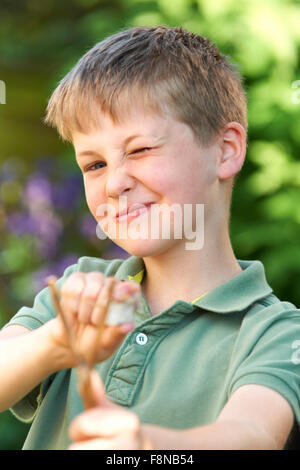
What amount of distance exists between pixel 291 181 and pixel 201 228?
4.39ft

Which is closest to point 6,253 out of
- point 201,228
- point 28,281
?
point 28,281

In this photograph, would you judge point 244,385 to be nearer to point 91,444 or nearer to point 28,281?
point 91,444

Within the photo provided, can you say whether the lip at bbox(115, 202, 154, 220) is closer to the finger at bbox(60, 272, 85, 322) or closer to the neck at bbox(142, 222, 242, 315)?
the neck at bbox(142, 222, 242, 315)

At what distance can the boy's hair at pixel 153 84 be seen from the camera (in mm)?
1198

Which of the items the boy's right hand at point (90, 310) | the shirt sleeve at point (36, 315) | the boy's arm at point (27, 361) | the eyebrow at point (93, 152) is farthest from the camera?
the shirt sleeve at point (36, 315)

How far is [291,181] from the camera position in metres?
2.53

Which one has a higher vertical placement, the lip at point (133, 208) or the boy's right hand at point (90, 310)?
the lip at point (133, 208)

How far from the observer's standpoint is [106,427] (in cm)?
69

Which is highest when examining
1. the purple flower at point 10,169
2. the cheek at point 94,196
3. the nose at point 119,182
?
the purple flower at point 10,169

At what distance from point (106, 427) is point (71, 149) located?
237cm

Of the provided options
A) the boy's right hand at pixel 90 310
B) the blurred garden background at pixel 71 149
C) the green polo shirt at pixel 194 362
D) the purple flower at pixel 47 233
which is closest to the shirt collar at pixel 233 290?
the green polo shirt at pixel 194 362

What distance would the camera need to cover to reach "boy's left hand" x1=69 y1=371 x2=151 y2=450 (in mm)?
691

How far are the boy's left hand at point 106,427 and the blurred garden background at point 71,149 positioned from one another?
1.80 metres

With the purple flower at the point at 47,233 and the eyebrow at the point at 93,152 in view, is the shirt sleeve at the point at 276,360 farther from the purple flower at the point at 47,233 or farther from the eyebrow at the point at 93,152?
the purple flower at the point at 47,233
